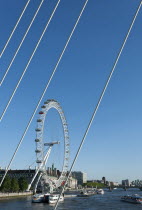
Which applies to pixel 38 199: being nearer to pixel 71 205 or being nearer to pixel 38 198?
pixel 38 198

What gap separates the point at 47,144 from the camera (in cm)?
5284

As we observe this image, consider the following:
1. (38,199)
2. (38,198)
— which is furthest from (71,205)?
(38,198)

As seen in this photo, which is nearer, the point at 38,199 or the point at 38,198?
the point at 38,199

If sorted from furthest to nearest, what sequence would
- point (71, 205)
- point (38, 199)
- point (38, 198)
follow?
point (38, 198) → point (38, 199) → point (71, 205)

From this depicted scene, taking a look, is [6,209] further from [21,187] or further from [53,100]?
[21,187]

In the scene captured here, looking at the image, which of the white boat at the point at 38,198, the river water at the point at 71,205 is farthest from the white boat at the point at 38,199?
the river water at the point at 71,205

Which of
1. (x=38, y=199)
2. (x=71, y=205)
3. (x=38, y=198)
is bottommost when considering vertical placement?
(x=71, y=205)

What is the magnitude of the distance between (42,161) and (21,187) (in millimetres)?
14694

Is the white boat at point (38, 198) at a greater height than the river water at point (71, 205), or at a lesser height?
greater

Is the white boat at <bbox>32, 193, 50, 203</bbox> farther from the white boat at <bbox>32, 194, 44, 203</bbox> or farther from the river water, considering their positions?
the river water

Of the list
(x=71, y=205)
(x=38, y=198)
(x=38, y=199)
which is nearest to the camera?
(x=71, y=205)

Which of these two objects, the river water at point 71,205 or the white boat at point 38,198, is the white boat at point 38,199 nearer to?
the white boat at point 38,198

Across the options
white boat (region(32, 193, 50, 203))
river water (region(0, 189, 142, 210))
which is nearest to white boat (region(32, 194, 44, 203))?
white boat (region(32, 193, 50, 203))

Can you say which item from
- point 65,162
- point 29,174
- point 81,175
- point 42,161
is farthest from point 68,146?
point 81,175
